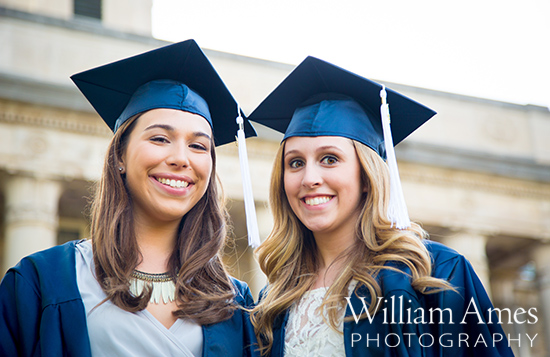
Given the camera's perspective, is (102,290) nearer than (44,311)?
No

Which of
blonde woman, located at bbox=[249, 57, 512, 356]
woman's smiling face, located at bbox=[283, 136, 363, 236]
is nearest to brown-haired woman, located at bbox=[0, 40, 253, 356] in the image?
blonde woman, located at bbox=[249, 57, 512, 356]

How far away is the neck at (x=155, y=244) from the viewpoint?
3.52 metres

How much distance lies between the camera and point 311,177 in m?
3.60

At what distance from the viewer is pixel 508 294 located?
22469mm

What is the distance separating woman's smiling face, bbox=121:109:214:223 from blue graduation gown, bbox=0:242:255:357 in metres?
0.50

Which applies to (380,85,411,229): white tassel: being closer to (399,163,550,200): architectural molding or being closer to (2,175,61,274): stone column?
(2,175,61,274): stone column

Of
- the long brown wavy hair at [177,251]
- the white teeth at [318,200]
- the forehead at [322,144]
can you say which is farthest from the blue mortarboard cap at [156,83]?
the white teeth at [318,200]

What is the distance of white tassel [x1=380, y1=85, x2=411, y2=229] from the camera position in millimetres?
3482

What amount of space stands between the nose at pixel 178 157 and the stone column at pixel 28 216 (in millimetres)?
10253

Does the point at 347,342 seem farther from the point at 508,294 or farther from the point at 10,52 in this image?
the point at 508,294

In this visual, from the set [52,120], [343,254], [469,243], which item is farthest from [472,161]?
[343,254]

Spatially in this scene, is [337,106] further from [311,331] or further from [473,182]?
[473,182]

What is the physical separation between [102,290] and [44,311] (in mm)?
301

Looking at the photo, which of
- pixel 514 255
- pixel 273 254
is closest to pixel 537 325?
pixel 514 255
